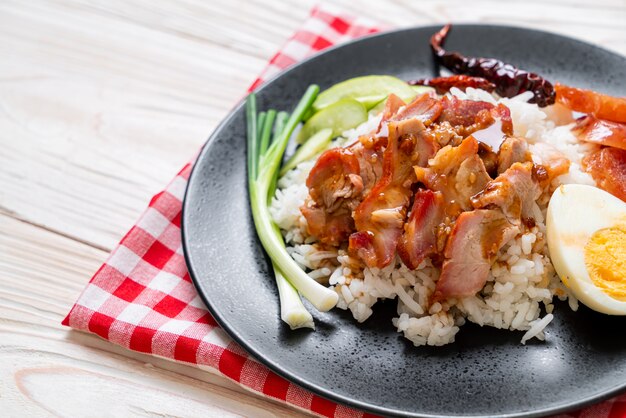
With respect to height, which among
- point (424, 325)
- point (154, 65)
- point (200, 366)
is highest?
point (154, 65)

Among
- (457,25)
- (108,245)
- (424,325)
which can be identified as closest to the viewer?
(424,325)

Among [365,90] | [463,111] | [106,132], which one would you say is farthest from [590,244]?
[106,132]

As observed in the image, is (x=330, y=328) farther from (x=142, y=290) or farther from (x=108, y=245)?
(x=108, y=245)

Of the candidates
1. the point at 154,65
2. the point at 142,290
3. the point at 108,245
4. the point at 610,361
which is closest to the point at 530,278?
the point at 610,361

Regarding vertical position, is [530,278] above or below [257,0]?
below

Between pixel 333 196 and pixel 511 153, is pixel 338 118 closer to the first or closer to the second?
pixel 333 196
